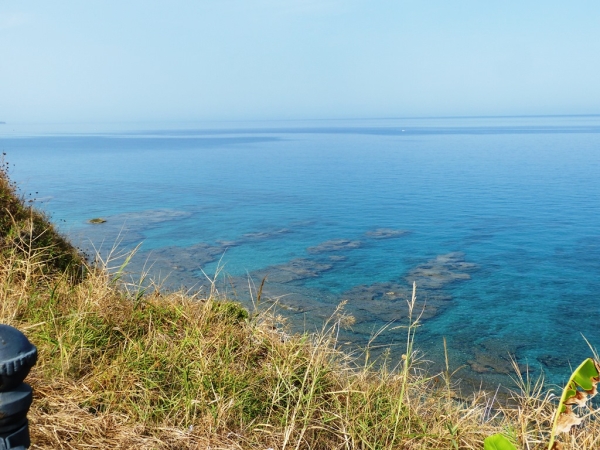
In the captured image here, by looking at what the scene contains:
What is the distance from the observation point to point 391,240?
23609 millimetres

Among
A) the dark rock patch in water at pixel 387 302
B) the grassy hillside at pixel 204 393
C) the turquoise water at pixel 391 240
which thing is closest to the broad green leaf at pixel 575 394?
the grassy hillside at pixel 204 393

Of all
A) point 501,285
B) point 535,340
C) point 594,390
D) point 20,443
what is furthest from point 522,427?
point 501,285

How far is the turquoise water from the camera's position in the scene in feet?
46.1

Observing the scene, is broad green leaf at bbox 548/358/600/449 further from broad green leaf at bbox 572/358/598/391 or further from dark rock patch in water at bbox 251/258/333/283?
dark rock patch in water at bbox 251/258/333/283

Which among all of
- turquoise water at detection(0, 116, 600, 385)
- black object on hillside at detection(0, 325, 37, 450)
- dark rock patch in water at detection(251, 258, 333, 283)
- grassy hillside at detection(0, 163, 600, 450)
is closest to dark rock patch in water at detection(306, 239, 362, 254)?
turquoise water at detection(0, 116, 600, 385)

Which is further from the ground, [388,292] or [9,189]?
[9,189]

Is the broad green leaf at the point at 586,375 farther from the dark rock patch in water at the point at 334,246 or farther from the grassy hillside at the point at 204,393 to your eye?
the dark rock patch in water at the point at 334,246

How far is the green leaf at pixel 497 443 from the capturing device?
10.2 ft

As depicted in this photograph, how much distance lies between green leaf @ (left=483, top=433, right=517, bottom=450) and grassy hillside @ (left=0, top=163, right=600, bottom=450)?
2.26 ft

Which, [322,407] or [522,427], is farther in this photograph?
[322,407]

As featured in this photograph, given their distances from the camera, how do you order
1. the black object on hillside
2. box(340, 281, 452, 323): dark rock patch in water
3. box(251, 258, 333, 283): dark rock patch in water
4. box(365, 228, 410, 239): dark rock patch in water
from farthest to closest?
box(365, 228, 410, 239): dark rock patch in water → box(251, 258, 333, 283): dark rock patch in water → box(340, 281, 452, 323): dark rock patch in water → the black object on hillside

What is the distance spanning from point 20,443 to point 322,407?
2815mm

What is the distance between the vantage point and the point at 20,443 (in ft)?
7.58

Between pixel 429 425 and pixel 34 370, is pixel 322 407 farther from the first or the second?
pixel 34 370
